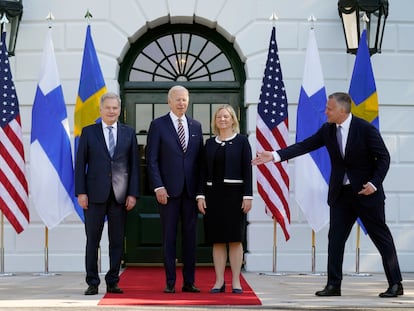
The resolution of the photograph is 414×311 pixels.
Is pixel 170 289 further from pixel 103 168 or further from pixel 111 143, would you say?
pixel 111 143

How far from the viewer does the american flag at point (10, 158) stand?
8.84m

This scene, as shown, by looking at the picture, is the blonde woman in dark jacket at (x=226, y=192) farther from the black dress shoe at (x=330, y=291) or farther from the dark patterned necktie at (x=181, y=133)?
the black dress shoe at (x=330, y=291)

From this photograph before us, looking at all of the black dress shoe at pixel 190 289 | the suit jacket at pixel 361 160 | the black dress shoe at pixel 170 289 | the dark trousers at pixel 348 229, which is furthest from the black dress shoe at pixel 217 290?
the suit jacket at pixel 361 160

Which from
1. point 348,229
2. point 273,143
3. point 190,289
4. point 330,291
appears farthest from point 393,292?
point 273,143

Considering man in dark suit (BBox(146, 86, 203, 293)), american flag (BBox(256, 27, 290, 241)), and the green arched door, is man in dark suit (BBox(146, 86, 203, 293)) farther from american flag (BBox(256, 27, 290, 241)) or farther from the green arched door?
the green arched door

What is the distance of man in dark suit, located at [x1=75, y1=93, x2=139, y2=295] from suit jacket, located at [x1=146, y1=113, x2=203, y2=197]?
184 millimetres

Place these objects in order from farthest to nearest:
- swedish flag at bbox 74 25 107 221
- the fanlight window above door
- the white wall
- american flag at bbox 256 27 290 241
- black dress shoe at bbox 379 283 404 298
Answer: the fanlight window above door, the white wall, american flag at bbox 256 27 290 241, swedish flag at bbox 74 25 107 221, black dress shoe at bbox 379 283 404 298

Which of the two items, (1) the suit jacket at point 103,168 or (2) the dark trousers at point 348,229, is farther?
(1) the suit jacket at point 103,168

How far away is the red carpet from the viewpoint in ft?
20.5

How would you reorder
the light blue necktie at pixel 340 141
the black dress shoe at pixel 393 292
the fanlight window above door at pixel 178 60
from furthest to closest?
the fanlight window above door at pixel 178 60
the light blue necktie at pixel 340 141
the black dress shoe at pixel 393 292

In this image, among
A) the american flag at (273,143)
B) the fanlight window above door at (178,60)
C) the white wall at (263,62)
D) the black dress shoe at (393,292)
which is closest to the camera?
the black dress shoe at (393,292)

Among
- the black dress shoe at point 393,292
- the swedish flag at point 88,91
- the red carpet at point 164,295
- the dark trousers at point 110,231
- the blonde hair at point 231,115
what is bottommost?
the red carpet at point 164,295

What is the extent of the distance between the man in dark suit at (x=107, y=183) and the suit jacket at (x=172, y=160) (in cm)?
18

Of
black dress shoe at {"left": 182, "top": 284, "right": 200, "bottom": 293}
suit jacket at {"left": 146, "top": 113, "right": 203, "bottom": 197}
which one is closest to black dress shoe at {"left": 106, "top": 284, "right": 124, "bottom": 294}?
black dress shoe at {"left": 182, "top": 284, "right": 200, "bottom": 293}
